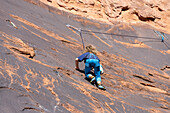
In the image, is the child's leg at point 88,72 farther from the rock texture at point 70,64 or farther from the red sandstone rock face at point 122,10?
the red sandstone rock face at point 122,10

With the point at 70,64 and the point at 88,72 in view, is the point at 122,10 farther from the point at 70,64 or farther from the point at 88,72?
the point at 88,72

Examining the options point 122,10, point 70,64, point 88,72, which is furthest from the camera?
point 122,10

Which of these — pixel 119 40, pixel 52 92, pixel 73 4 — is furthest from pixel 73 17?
pixel 52 92

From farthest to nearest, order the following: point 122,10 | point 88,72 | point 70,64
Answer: point 122,10 → point 70,64 → point 88,72

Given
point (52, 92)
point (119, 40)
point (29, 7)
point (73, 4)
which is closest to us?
point (52, 92)

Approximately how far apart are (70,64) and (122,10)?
720cm

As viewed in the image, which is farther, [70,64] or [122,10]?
[122,10]

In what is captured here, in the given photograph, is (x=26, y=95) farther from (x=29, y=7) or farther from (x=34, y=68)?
(x=29, y=7)

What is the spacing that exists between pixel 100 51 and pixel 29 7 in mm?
3550

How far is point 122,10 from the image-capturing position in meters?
11.9

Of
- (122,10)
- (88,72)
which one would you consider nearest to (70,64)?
(88,72)

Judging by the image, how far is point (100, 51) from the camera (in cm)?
772

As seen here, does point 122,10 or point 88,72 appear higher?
point 122,10

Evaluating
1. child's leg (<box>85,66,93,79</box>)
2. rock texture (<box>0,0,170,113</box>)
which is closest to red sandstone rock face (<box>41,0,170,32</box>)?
rock texture (<box>0,0,170,113</box>)
